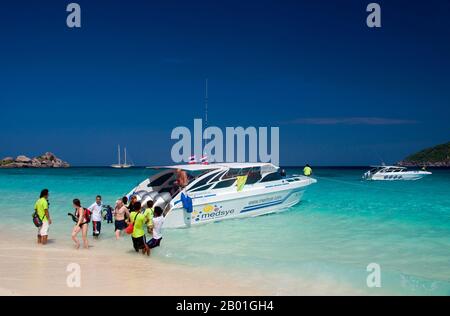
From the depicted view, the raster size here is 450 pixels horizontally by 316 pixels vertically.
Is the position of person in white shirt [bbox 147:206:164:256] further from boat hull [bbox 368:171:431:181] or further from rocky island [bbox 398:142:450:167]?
rocky island [bbox 398:142:450:167]

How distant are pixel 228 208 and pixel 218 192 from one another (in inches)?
29.9

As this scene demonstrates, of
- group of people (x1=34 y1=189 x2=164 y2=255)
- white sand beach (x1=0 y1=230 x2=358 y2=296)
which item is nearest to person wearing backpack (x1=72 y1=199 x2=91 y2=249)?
group of people (x1=34 y1=189 x2=164 y2=255)

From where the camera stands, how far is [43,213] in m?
10.5

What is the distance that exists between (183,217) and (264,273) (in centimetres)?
502

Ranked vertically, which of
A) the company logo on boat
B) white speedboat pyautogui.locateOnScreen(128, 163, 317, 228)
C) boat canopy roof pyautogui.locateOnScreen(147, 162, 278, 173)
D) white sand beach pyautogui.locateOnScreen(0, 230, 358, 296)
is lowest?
white sand beach pyautogui.locateOnScreen(0, 230, 358, 296)

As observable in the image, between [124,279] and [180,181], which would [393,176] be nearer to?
[180,181]

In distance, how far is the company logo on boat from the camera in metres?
13.3

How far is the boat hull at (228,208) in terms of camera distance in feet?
42.0

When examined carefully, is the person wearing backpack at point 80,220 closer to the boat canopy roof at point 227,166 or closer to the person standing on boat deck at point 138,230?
the person standing on boat deck at point 138,230

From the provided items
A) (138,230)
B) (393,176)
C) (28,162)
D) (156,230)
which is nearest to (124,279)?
(138,230)

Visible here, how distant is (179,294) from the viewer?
6789mm
